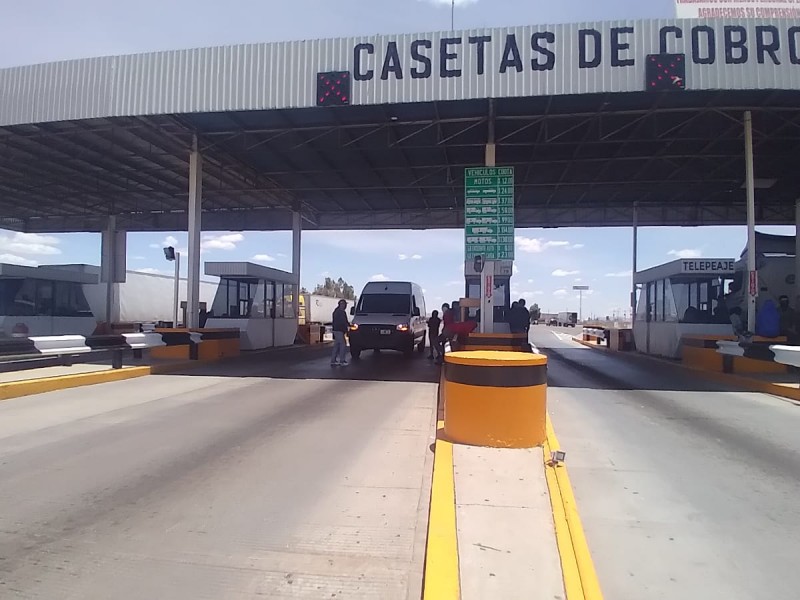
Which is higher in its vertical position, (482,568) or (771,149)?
(771,149)

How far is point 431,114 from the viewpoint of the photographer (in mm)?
15594

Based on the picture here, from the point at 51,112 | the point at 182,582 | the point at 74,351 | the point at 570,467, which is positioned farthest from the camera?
the point at 51,112

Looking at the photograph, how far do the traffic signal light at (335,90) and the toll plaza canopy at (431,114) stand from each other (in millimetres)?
33

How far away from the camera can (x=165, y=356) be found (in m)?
15.9

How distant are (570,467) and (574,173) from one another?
1660 cm

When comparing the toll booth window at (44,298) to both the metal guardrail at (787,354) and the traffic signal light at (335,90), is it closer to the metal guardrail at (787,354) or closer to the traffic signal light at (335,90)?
the traffic signal light at (335,90)

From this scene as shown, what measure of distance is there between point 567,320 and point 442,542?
79.5m

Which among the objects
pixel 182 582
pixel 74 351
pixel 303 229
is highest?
pixel 303 229

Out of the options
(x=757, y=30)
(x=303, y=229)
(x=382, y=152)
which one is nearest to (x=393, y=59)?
(x=382, y=152)

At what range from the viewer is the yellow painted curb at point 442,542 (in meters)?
3.26

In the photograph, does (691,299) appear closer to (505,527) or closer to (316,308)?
(505,527)

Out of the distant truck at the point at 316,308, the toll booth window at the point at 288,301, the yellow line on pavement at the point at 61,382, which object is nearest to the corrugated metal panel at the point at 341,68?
the yellow line on pavement at the point at 61,382

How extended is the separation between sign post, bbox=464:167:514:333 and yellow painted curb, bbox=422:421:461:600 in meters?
9.93

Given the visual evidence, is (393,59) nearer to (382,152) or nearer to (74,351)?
(382,152)
